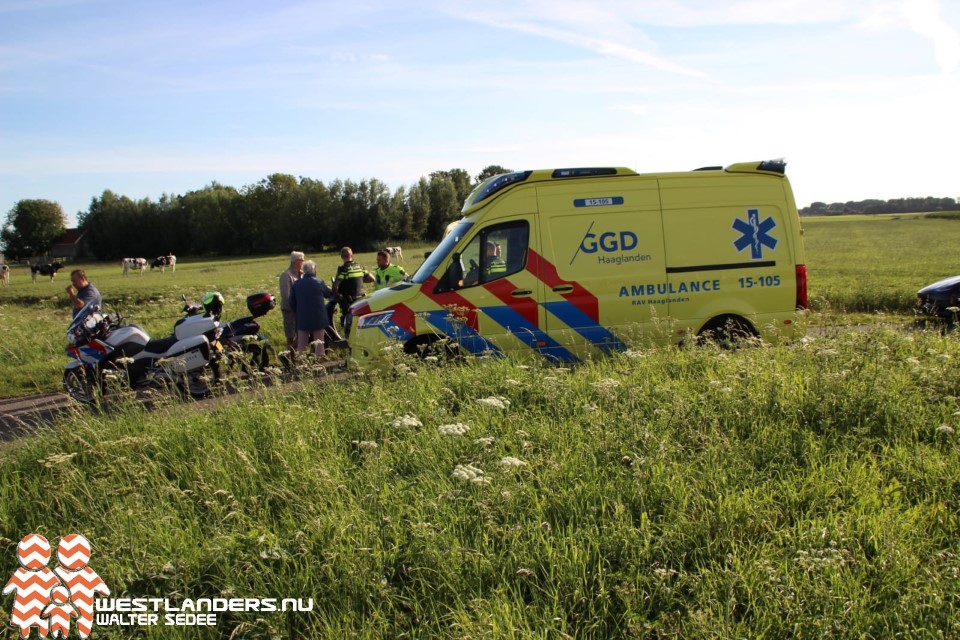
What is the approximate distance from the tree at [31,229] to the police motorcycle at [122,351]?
111 m

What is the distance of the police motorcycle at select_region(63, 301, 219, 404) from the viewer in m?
8.79

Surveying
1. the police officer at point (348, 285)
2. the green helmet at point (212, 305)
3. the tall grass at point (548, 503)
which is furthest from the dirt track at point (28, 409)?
the police officer at point (348, 285)

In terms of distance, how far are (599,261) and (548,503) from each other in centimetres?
489

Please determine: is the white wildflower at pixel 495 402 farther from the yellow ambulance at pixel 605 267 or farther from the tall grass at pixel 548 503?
the yellow ambulance at pixel 605 267

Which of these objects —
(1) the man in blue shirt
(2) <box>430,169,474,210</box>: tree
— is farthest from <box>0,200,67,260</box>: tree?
(1) the man in blue shirt

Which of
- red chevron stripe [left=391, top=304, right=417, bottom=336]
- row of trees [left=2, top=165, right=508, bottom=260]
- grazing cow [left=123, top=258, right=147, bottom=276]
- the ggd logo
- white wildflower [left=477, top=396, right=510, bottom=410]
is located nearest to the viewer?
white wildflower [left=477, top=396, right=510, bottom=410]

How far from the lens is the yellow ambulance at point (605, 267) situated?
8023mm

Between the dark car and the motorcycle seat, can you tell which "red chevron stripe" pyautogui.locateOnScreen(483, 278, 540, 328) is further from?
the dark car

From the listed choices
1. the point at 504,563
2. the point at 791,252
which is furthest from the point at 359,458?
the point at 791,252

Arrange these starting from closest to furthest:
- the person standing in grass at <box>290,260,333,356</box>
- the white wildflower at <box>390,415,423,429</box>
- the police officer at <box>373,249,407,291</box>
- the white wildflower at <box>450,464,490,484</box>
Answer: the white wildflower at <box>450,464,490,484</box>, the white wildflower at <box>390,415,423,429</box>, the person standing in grass at <box>290,260,333,356</box>, the police officer at <box>373,249,407,291</box>

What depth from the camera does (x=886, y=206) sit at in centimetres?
10925

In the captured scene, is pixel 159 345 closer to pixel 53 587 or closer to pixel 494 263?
pixel 494 263

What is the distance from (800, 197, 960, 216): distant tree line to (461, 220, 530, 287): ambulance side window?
98632 mm

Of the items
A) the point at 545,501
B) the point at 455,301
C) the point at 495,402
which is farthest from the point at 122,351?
the point at 545,501
